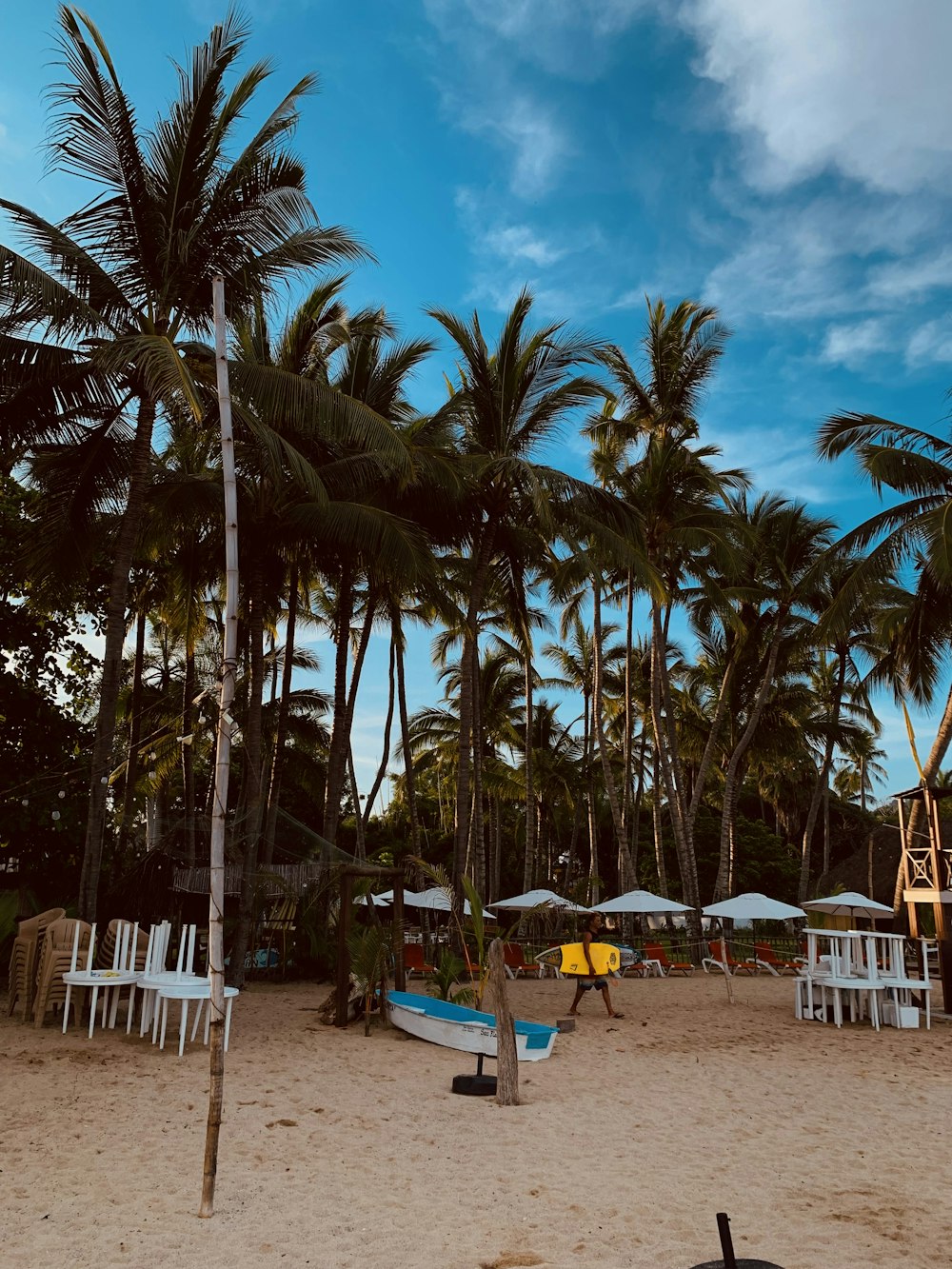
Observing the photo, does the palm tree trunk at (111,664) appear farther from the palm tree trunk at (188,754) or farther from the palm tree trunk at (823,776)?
the palm tree trunk at (823,776)

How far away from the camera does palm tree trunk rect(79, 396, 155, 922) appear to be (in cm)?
1024

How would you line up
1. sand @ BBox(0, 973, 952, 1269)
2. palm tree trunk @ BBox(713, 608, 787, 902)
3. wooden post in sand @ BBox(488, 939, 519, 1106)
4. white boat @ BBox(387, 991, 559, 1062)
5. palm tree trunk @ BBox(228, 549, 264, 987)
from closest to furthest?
1. sand @ BBox(0, 973, 952, 1269)
2. wooden post in sand @ BBox(488, 939, 519, 1106)
3. white boat @ BBox(387, 991, 559, 1062)
4. palm tree trunk @ BBox(228, 549, 264, 987)
5. palm tree trunk @ BBox(713, 608, 787, 902)

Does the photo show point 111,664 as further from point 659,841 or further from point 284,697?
point 659,841

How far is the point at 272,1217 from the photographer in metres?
Result: 4.68

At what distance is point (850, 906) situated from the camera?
15547 mm

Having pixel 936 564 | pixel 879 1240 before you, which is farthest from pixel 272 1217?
pixel 936 564

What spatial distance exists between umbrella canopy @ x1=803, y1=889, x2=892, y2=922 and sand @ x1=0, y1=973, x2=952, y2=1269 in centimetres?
537

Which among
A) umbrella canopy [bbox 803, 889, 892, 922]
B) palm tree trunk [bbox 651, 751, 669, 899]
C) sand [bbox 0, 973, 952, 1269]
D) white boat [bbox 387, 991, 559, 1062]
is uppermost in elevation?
palm tree trunk [bbox 651, 751, 669, 899]

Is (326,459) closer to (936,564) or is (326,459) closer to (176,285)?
(176,285)

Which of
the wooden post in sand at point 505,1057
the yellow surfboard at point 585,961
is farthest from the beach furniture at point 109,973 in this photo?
the yellow surfboard at point 585,961

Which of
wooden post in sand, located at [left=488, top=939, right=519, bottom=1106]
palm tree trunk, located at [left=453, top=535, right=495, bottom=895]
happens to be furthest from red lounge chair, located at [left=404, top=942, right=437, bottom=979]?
wooden post in sand, located at [left=488, top=939, right=519, bottom=1106]

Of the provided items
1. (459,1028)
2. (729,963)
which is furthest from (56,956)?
(729,963)

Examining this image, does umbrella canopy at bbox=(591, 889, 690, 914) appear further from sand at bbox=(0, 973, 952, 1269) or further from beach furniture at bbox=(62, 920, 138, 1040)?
beach furniture at bbox=(62, 920, 138, 1040)

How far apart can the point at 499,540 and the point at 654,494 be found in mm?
5319
